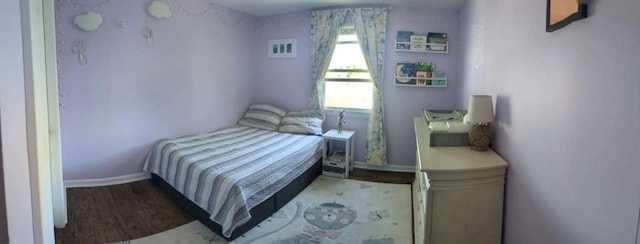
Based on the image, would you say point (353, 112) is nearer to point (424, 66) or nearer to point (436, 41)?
point (424, 66)

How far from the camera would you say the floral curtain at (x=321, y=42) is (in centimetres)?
402

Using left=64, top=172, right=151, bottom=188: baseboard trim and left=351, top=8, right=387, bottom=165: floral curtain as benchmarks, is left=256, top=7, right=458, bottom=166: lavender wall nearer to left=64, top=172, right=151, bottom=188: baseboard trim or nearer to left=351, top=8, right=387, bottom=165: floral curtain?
left=351, top=8, right=387, bottom=165: floral curtain

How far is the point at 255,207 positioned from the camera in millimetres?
2471

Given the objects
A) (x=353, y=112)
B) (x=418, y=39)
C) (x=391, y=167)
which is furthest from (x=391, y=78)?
(x=391, y=167)

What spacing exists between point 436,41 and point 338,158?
6.02ft

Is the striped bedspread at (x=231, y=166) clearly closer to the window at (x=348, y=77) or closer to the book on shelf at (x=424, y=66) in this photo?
the window at (x=348, y=77)

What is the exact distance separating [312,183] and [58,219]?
7.28 feet

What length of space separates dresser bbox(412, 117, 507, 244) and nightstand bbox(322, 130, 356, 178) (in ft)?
7.09

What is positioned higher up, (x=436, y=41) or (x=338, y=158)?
(x=436, y=41)

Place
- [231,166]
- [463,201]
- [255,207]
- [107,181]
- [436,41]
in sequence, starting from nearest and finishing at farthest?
1. [463,201]
2. [255,207]
3. [231,166]
4. [107,181]
5. [436,41]

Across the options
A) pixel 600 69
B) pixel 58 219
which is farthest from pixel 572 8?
pixel 58 219

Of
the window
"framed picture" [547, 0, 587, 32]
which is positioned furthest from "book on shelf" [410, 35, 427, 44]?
"framed picture" [547, 0, 587, 32]

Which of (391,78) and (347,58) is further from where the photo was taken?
(347,58)

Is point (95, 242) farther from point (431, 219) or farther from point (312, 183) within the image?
point (431, 219)
